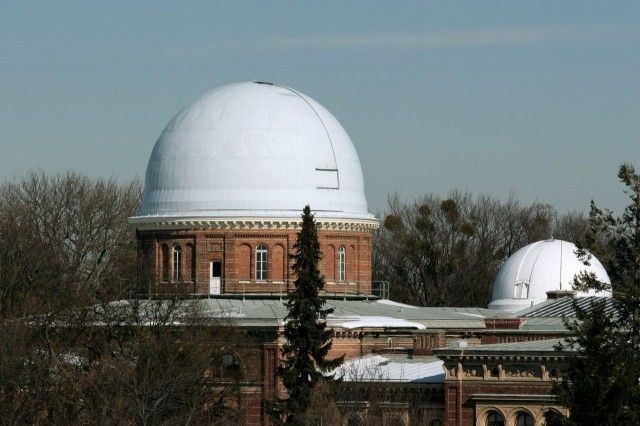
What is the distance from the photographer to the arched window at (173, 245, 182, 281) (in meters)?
84.4

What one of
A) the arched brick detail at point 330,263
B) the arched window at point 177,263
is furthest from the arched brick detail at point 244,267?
the arched brick detail at point 330,263

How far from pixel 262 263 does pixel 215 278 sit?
1.65 m

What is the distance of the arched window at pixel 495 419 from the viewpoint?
227ft

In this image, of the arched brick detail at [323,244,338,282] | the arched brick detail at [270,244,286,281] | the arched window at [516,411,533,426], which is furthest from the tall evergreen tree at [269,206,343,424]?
the arched brick detail at [323,244,338,282]

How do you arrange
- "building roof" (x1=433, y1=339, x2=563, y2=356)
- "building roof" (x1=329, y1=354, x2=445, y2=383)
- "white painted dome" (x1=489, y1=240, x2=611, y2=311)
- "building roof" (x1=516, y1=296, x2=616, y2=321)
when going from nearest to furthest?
"building roof" (x1=433, y1=339, x2=563, y2=356), "building roof" (x1=329, y1=354, x2=445, y2=383), "building roof" (x1=516, y1=296, x2=616, y2=321), "white painted dome" (x1=489, y1=240, x2=611, y2=311)

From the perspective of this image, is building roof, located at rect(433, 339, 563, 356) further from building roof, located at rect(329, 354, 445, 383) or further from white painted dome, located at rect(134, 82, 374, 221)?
white painted dome, located at rect(134, 82, 374, 221)

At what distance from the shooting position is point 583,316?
166 feet

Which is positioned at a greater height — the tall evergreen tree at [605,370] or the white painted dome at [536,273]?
the white painted dome at [536,273]

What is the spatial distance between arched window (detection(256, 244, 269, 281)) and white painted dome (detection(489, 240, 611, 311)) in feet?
40.1

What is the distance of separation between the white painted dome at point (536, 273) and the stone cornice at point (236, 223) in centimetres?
866

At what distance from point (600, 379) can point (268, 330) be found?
29468 millimetres

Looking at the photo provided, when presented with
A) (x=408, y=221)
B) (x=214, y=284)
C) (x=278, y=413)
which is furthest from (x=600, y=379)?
(x=408, y=221)

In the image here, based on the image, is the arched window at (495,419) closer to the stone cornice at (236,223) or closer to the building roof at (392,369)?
the building roof at (392,369)

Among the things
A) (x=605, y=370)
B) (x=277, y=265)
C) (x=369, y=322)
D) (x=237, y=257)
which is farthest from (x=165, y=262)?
(x=605, y=370)
